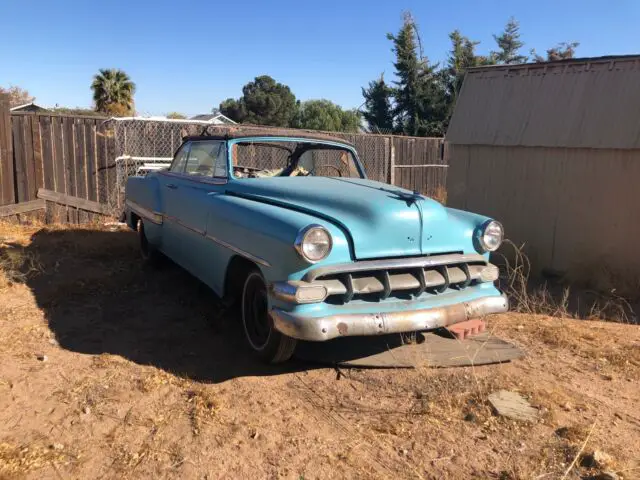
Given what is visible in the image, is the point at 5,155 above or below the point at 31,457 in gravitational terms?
above

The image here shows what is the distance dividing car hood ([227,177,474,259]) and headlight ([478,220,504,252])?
0.33ft

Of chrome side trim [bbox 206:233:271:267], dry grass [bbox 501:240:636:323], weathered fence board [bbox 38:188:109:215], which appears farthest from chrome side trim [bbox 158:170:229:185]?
weathered fence board [bbox 38:188:109:215]

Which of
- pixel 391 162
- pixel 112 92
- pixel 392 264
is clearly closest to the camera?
pixel 392 264

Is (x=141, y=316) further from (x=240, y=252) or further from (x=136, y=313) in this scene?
(x=240, y=252)

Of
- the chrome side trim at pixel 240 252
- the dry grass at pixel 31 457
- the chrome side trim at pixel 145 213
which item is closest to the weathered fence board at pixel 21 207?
the chrome side trim at pixel 145 213

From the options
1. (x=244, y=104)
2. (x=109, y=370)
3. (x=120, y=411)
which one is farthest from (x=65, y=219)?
(x=244, y=104)

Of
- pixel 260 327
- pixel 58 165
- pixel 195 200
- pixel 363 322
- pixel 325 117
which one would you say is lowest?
pixel 260 327

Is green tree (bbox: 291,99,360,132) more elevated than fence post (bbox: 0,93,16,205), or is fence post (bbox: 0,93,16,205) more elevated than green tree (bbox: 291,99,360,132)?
green tree (bbox: 291,99,360,132)

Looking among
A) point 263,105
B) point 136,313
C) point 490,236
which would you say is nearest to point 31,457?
point 136,313

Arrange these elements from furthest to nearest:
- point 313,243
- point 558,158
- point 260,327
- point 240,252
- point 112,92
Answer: point 112,92 → point 558,158 → point 260,327 → point 240,252 → point 313,243

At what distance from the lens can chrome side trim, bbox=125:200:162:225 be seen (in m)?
5.95

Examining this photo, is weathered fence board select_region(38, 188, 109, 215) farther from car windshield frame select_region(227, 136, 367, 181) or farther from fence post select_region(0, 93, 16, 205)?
car windshield frame select_region(227, 136, 367, 181)

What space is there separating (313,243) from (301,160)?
2.11 m

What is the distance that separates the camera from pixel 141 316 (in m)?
5.08
